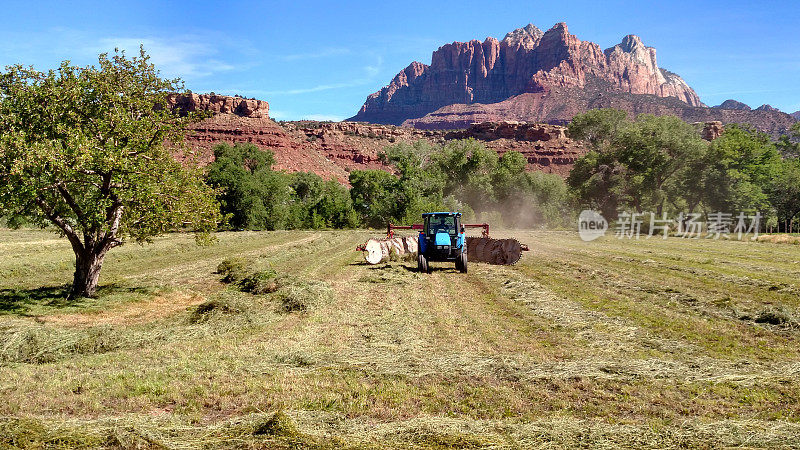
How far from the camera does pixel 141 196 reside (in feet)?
42.3

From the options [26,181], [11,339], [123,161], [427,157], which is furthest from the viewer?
[427,157]

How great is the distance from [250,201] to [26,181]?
143 ft

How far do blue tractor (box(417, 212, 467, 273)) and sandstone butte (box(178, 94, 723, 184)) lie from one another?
90.1m

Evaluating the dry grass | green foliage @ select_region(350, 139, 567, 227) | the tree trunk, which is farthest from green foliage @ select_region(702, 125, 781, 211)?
the tree trunk

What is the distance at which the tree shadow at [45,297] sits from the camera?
1313 centimetres

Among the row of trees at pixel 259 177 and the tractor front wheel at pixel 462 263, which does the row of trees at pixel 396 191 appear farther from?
the tractor front wheel at pixel 462 263

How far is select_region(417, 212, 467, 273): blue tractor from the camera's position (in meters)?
19.2

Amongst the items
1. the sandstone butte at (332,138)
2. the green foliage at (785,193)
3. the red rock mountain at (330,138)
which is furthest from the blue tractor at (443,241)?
the red rock mountain at (330,138)

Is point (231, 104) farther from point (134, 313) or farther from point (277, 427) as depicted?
point (277, 427)

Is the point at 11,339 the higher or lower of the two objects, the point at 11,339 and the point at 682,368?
the lower

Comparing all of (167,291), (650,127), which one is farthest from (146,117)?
(650,127)

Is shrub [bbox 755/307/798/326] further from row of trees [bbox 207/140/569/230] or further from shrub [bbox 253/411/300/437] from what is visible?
row of trees [bbox 207/140/569/230]

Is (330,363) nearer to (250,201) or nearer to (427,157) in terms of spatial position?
Result: (250,201)

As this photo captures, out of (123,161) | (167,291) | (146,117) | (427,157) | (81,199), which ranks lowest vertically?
(167,291)
